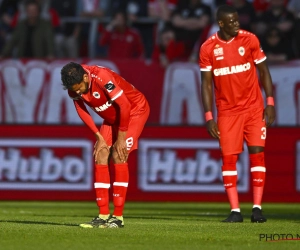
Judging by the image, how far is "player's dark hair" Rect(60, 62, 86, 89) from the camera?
9.29 metres

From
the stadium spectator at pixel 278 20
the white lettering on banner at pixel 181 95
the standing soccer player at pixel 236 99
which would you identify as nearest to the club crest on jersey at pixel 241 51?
the standing soccer player at pixel 236 99

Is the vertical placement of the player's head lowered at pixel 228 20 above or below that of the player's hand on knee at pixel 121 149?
Answer: above

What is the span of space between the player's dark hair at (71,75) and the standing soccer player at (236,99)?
6.93ft

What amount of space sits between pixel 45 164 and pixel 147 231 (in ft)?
24.6

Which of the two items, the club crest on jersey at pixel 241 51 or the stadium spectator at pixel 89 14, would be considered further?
the stadium spectator at pixel 89 14

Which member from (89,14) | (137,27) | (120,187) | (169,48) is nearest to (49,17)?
(89,14)

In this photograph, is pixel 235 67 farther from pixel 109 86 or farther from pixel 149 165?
pixel 149 165

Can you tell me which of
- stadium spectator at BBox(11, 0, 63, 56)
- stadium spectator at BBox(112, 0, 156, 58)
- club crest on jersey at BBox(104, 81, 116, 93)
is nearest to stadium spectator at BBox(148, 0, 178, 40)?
stadium spectator at BBox(112, 0, 156, 58)

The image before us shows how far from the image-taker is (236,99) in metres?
11.0

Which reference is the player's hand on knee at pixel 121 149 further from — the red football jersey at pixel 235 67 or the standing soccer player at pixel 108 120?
the red football jersey at pixel 235 67

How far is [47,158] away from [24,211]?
10.5ft

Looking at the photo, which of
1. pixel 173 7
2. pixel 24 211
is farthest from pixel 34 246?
pixel 173 7

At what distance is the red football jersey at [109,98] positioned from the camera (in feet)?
31.5

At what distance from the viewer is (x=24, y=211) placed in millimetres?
13664
